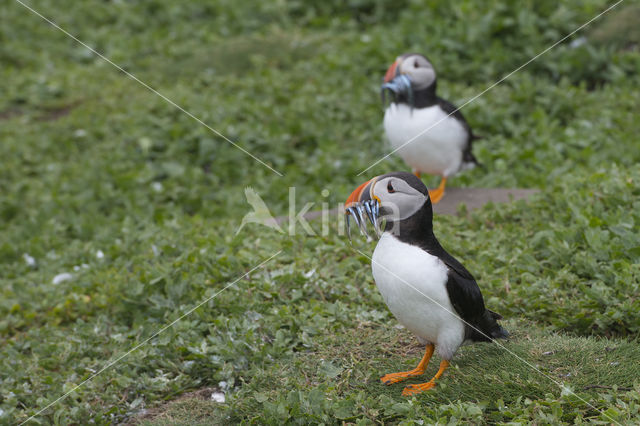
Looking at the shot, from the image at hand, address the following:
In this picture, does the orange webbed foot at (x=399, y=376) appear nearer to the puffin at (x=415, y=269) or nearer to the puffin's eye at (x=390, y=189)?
the puffin at (x=415, y=269)

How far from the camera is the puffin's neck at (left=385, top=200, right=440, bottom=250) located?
3299 mm

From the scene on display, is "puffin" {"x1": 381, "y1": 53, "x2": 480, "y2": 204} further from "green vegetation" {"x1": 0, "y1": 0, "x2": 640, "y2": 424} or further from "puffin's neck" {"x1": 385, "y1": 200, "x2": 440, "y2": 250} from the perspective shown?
"puffin's neck" {"x1": 385, "y1": 200, "x2": 440, "y2": 250}

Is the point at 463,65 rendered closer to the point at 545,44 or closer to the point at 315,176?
the point at 545,44

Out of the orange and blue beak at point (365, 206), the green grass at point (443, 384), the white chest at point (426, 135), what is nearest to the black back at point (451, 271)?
the orange and blue beak at point (365, 206)

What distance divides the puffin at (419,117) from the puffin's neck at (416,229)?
7.29 ft

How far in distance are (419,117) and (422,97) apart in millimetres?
156

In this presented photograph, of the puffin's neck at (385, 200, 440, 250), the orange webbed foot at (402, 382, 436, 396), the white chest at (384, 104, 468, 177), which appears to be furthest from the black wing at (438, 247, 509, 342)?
the white chest at (384, 104, 468, 177)

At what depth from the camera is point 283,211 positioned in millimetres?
6559

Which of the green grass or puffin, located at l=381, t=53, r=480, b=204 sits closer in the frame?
the green grass

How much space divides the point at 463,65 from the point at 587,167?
8.00ft

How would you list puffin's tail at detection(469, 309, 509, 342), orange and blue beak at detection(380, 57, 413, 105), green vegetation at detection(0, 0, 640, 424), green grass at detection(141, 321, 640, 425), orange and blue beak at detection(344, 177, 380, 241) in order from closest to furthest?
green grass at detection(141, 321, 640, 425), orange and blue beak at detection(344, 177, 380, 241), puffin's tail at detection(469, 309, 509, 342), green vegetation at detection(0, 0, 640, 424), orange and blue beak at detection(380, 57, 413, 105)

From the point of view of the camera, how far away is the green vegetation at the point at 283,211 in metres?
3.70

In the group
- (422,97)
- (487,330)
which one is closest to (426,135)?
(422,97)

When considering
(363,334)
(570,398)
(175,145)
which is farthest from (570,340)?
(175,145)
